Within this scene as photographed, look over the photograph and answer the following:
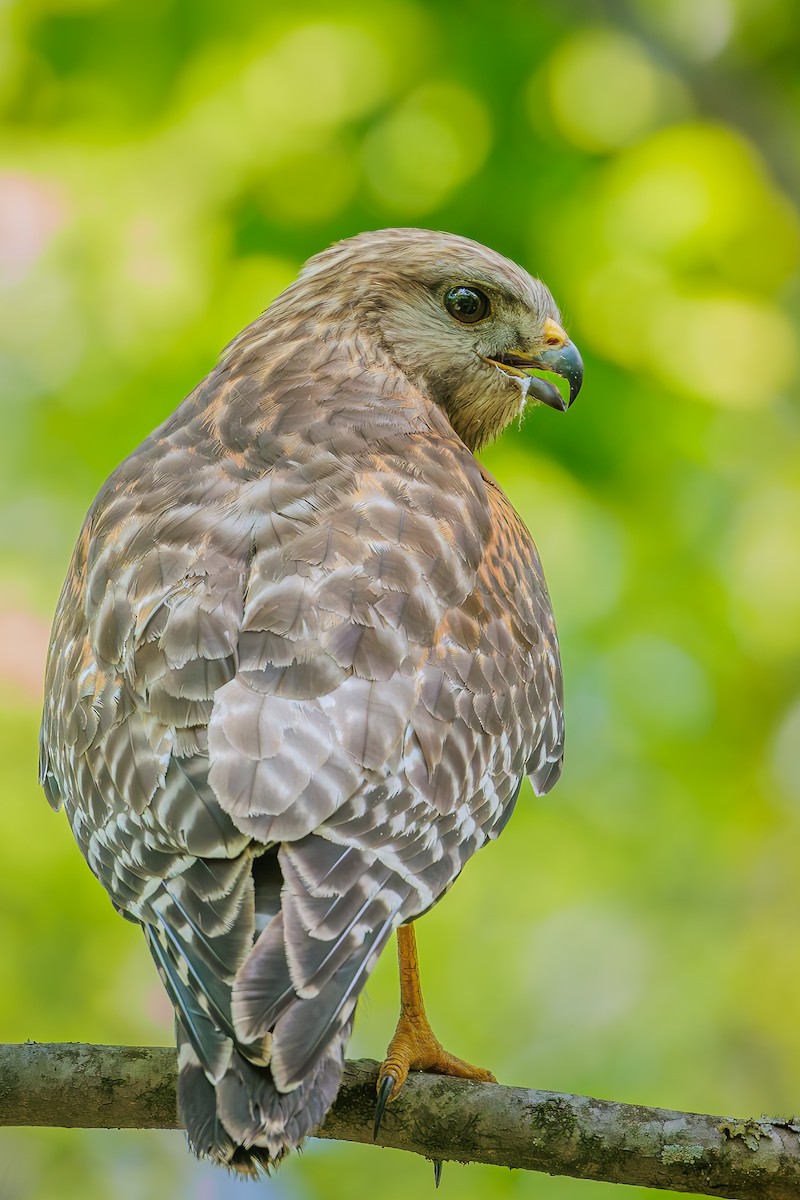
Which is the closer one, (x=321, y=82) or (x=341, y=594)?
(x=341, y=594)

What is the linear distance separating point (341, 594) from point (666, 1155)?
4.49 ft

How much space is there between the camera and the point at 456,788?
335cm

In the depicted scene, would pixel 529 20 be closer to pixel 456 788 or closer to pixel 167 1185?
pixel 456 788

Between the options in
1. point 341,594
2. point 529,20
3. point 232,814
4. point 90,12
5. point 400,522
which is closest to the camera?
point 232,814

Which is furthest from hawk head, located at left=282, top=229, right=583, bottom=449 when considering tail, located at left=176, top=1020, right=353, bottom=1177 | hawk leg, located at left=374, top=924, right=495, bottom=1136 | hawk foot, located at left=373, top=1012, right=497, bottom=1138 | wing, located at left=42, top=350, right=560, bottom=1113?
tail, located at left=176, top=1020, right=353, bottom=1177

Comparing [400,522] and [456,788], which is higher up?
[400,522]

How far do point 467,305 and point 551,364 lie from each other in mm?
319

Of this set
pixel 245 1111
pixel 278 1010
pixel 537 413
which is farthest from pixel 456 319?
pixel 245 1111

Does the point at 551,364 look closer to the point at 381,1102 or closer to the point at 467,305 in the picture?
the point at 467,305

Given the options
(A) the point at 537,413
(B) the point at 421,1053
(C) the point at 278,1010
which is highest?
(A) the point at 537,413

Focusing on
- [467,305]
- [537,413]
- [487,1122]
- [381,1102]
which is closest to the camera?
[487,1122]

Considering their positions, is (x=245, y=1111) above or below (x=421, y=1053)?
above

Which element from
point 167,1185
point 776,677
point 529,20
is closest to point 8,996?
point 167,1185

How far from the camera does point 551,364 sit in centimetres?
463
